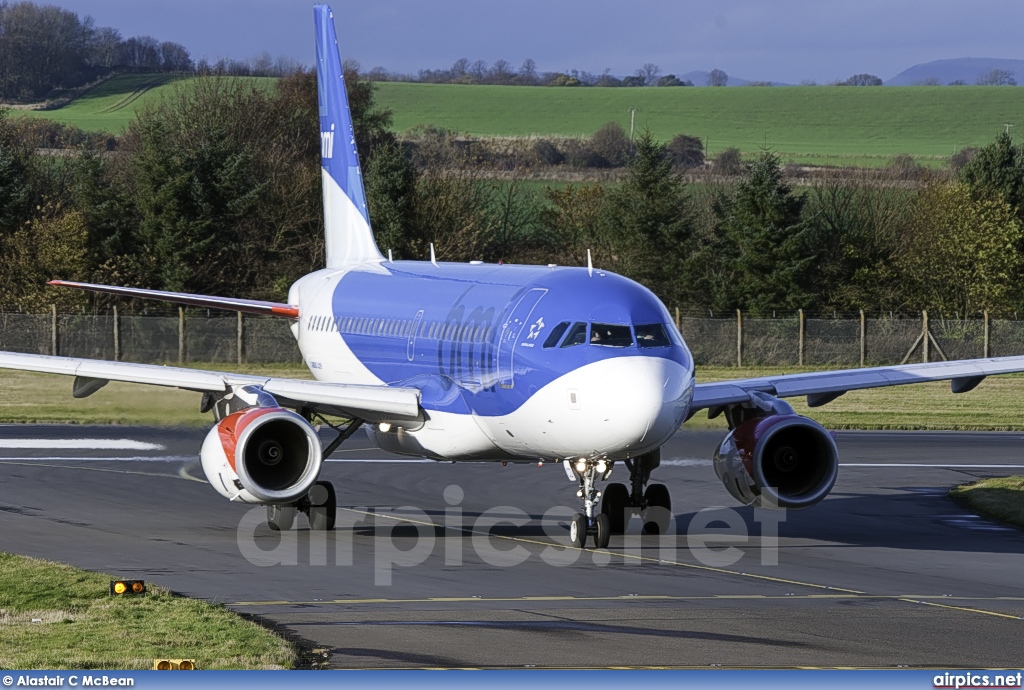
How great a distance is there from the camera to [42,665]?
1387cm

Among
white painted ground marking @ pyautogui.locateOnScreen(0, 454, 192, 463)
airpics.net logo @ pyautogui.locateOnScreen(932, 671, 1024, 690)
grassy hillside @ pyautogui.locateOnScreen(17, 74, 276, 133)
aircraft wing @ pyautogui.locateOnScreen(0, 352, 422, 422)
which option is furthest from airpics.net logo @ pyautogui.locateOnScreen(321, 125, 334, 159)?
grassy hillside @ pyautogui.locateOnScreen(17, 74, 276, 133)

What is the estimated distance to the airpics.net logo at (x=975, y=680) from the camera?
12.8m

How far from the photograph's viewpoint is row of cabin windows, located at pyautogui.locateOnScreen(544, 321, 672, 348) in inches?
821

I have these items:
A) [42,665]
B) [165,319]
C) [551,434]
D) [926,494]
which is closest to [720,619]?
[551,434]

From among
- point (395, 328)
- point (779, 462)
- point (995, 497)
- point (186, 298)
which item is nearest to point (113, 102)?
point (186, 298)

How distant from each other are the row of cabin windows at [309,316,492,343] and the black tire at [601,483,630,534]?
317cm

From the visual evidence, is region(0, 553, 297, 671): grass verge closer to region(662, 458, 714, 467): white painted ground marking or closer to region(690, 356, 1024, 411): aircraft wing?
region(690, 356, 1024, 411): aircraft wing

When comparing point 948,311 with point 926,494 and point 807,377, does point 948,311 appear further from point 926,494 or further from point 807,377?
point 807,377

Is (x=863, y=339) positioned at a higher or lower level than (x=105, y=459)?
higher

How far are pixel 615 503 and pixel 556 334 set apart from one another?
411 centimetres

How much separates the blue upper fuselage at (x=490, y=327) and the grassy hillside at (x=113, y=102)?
90.0m

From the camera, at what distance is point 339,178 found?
3494cm

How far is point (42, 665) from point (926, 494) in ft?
65.1
